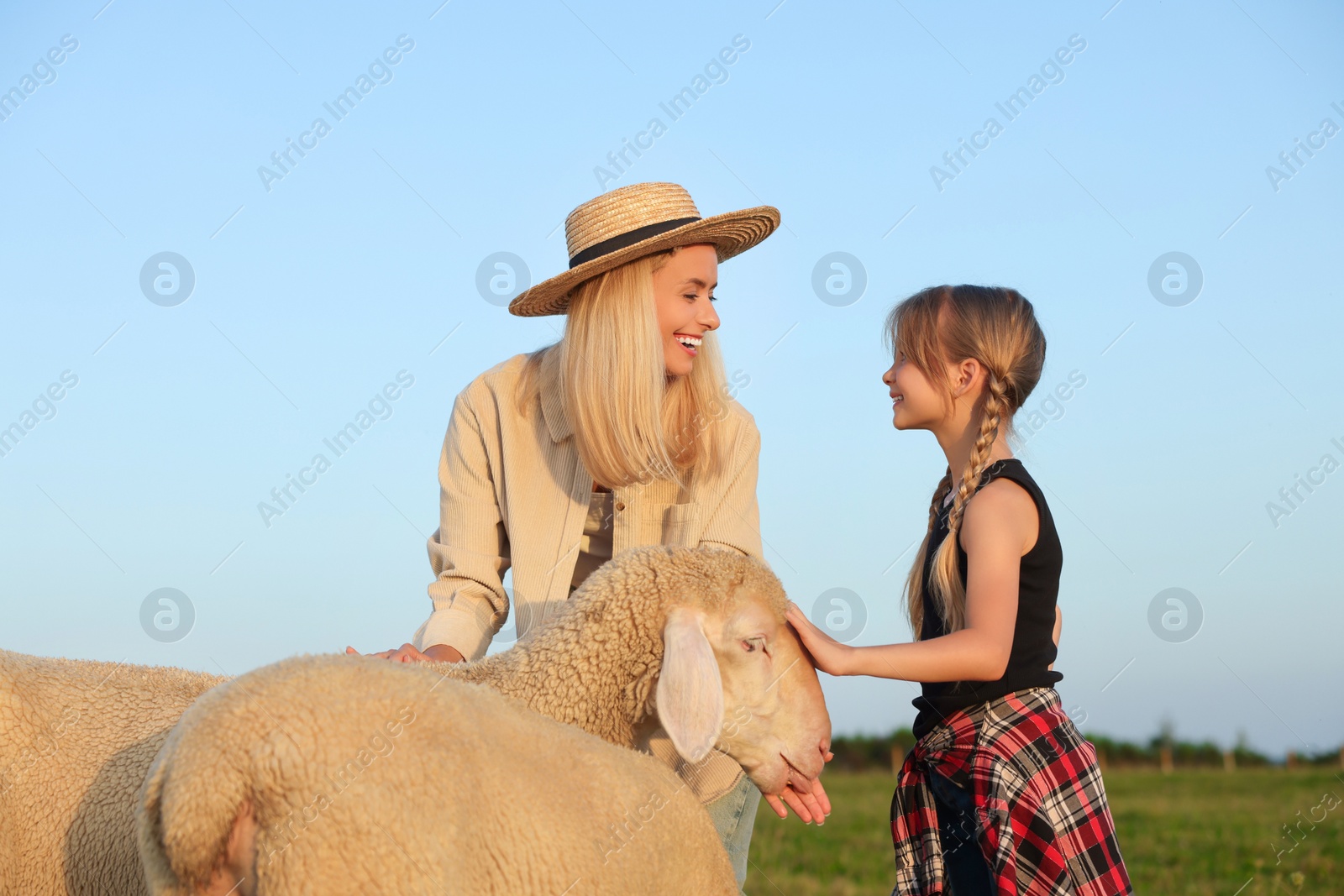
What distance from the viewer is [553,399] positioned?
483 centimetres

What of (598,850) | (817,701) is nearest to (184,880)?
(598,850)

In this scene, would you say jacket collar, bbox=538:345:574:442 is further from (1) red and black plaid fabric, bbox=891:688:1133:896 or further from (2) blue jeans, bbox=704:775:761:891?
(1) red and black plaid fabric, bbox=891:688:1133:896

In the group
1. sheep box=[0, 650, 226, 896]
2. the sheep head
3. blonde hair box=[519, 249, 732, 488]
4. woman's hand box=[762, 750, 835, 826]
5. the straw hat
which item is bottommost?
sheep box=[0, 650, 226, 896]

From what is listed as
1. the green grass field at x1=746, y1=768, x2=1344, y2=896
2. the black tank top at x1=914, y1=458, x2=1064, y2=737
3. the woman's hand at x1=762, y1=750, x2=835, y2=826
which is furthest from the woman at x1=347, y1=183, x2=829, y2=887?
the green grass field at x1=746, y1=768, x2=1344, y2=896

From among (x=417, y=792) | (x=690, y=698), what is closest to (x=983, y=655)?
(x=690, y=698)

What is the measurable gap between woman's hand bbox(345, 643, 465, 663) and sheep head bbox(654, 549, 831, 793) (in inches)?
34.1

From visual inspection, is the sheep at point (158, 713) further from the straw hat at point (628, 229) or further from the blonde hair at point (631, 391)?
the straw hat at point (628, 229)

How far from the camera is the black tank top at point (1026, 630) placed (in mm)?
3643

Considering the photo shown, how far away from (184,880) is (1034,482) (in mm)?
2778

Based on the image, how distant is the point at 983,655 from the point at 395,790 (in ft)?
6.44

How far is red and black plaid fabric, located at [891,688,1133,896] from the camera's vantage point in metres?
3.36

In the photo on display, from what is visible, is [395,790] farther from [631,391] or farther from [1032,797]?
[631,391]

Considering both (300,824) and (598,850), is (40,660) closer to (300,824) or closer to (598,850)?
(300,824)

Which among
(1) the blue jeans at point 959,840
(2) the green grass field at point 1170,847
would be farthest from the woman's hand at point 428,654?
(2) the green grass field at point 1170,847
